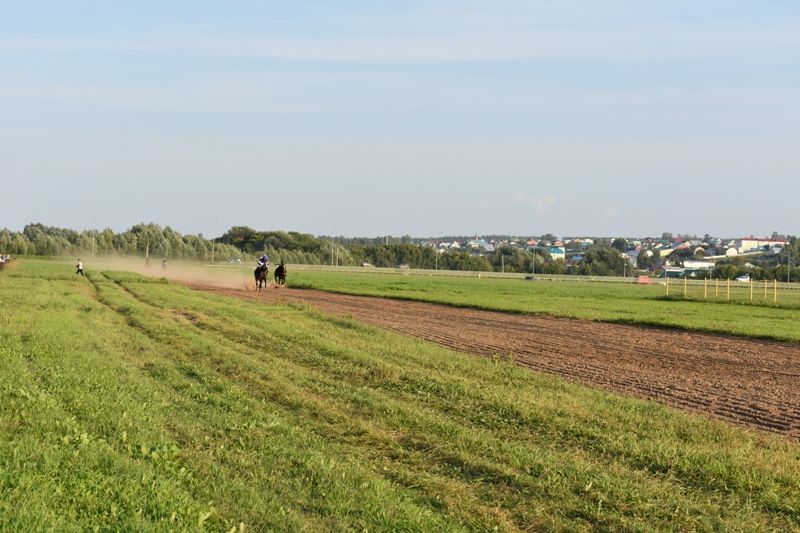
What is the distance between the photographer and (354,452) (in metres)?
10.7

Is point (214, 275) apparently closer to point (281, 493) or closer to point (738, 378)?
point (738, 378)

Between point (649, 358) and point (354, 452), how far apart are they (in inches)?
546

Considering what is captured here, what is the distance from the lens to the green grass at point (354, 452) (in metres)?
8.00

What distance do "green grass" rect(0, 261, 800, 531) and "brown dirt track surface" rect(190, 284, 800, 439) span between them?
1.64 meters

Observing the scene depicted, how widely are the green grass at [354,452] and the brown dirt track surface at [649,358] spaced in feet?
5.38

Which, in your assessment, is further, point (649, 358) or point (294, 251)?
point (294, 251)

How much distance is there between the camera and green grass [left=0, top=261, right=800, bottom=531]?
315 inches

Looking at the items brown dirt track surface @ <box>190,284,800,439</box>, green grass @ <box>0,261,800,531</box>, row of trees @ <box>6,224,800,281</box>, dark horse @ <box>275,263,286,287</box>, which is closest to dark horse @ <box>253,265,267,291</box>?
dark horse @ <box>275,263,286,287</box>

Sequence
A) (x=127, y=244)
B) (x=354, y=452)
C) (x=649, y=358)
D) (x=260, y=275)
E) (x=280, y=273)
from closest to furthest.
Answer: (x=354, y=452), (x=649, y=358), (x=260, y=275), (x=280, y=273), (x=127, y=244)

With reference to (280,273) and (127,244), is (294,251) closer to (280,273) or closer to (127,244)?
(127,244)

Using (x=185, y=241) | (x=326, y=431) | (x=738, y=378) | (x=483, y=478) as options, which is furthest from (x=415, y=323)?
(x=185, y=241)

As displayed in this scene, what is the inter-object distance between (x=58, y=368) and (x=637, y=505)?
33.0 ft

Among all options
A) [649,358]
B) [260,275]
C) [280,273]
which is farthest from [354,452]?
[280,273]

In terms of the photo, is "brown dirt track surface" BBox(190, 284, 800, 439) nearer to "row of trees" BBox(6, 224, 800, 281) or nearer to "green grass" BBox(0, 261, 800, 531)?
"green grass" BBox(0, 261, 800, 531)
